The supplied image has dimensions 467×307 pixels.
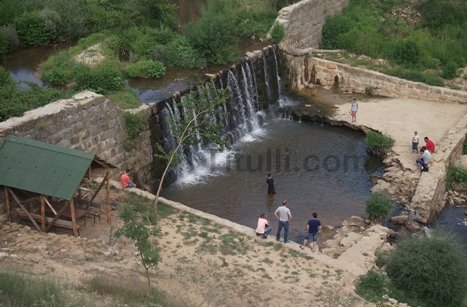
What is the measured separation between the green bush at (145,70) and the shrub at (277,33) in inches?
241

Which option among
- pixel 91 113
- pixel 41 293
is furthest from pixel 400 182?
pixel 41 293

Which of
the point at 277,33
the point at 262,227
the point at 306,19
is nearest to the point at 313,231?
the point at 262,227

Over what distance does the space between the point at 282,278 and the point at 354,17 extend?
66.5 ft

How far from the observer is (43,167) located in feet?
47.9

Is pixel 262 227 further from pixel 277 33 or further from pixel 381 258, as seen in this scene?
pixel 277 33

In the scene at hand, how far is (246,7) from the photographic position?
30641mm

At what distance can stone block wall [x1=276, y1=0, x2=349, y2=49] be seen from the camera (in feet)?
93.8

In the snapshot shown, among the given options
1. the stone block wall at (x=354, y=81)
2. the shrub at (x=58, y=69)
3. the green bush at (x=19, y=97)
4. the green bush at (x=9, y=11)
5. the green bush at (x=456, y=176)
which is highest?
the green bush at (x=9, y=11)

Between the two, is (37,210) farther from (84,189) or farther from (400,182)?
(400,182)

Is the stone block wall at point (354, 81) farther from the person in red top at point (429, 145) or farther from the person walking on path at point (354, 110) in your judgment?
the person in red top at point (429, 145)

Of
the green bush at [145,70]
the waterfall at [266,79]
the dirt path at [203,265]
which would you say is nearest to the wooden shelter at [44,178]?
the dirt path at [203,265]

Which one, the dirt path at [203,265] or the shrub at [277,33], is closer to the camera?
the dirt path at [203,265]

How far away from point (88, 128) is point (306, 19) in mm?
14592

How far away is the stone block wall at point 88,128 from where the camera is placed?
1678 cm
